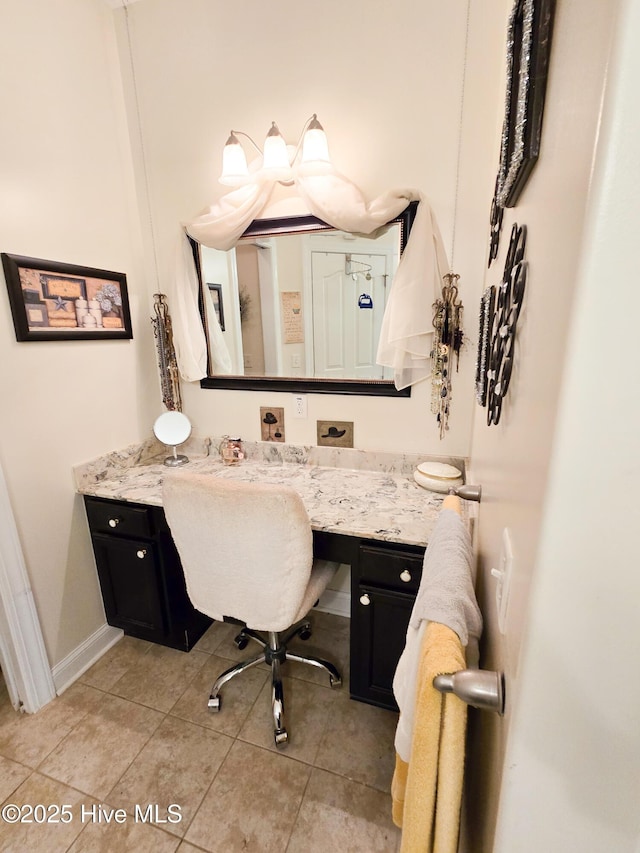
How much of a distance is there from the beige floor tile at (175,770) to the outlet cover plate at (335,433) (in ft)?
4.07

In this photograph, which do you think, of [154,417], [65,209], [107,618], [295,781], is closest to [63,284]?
[65,209]

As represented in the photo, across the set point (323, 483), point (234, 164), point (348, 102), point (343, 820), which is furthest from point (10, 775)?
point (348, 102)

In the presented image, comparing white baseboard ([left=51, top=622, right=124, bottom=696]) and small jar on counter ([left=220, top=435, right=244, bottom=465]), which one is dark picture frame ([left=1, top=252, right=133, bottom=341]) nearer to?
small jar on counter ([left=220, top=435, right=244, bottom=465])

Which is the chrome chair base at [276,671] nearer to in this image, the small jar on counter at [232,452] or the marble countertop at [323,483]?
the marble countertop at [323,483]

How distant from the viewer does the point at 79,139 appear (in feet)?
5.20

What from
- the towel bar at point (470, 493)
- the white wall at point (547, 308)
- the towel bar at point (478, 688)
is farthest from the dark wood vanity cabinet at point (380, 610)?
the towel bar at point (478, 688)

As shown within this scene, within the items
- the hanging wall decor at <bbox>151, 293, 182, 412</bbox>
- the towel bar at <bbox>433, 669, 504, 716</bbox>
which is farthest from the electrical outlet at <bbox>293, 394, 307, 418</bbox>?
the towel bar at <bbox>433, 669, 504, 716</bbox>

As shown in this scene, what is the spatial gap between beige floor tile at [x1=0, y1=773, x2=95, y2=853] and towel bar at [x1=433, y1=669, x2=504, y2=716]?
1.46m

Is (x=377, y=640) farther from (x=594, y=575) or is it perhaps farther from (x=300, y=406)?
(x=594, y=575)

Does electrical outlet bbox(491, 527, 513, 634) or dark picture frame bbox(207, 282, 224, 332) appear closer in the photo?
electrical outlet bbox(491, 527, 513, 634)

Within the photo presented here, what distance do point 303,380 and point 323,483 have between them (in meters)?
0.50

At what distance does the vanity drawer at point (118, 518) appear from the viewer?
157 cm

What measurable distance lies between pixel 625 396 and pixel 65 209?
6.57ft

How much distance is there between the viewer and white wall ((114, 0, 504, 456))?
1.36m
